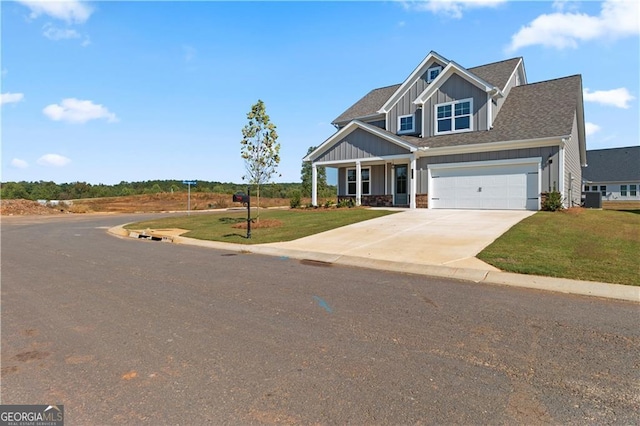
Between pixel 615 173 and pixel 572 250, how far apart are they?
49.1 meters

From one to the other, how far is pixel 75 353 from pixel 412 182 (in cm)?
1910

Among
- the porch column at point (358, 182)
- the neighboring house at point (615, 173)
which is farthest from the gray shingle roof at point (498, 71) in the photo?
the neighboring house at point (615, 173)

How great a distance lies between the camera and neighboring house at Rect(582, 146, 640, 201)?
45.4 meters

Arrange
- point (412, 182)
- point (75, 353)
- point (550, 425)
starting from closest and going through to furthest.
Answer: point (550, 425)
point (75, 353)
point (412, 182)

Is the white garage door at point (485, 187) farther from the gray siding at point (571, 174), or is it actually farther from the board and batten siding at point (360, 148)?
the board and batten siding at point (360, 148)

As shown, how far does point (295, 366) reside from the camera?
3514 millimetres

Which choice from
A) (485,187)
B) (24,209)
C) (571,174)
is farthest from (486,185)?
(24,209)

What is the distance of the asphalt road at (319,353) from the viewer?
283cm

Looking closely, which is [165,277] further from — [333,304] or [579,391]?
[579,391]

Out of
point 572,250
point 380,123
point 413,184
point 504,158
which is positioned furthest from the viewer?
point 380,123

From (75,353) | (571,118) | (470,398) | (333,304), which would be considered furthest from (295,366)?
(571,118)

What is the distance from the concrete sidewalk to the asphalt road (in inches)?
28.0

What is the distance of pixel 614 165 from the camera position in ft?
154

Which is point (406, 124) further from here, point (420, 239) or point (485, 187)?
point (420, 239)
